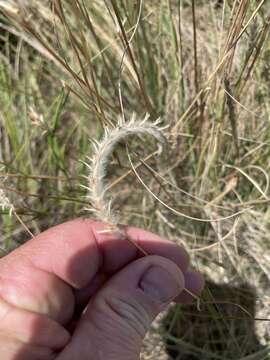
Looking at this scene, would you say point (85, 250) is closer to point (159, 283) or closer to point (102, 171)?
point (159, 283)

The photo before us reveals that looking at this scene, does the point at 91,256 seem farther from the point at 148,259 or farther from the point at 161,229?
the point at 161,229

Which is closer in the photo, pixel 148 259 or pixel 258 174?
pixel 148 259

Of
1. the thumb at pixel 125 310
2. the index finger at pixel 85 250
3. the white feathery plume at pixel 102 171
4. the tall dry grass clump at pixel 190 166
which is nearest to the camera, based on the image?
the white feathery plume at pixel 102 171

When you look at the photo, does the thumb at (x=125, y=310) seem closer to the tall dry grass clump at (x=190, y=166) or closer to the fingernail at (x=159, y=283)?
the fingernail at (x=159, y=283)

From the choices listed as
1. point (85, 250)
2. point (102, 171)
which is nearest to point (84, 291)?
point (85, 250)

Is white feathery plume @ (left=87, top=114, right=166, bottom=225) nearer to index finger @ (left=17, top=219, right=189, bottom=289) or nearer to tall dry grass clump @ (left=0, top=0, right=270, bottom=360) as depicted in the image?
index finger @ (left=17, top=219, right=189, bottom=289)

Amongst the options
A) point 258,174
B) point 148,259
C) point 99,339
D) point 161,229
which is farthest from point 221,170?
point 99,339

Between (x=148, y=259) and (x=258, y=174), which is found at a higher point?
(x=148, y=259)

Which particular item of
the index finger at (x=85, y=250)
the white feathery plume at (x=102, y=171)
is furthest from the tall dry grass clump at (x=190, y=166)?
the white feathery plume at (x=102, y=171)
